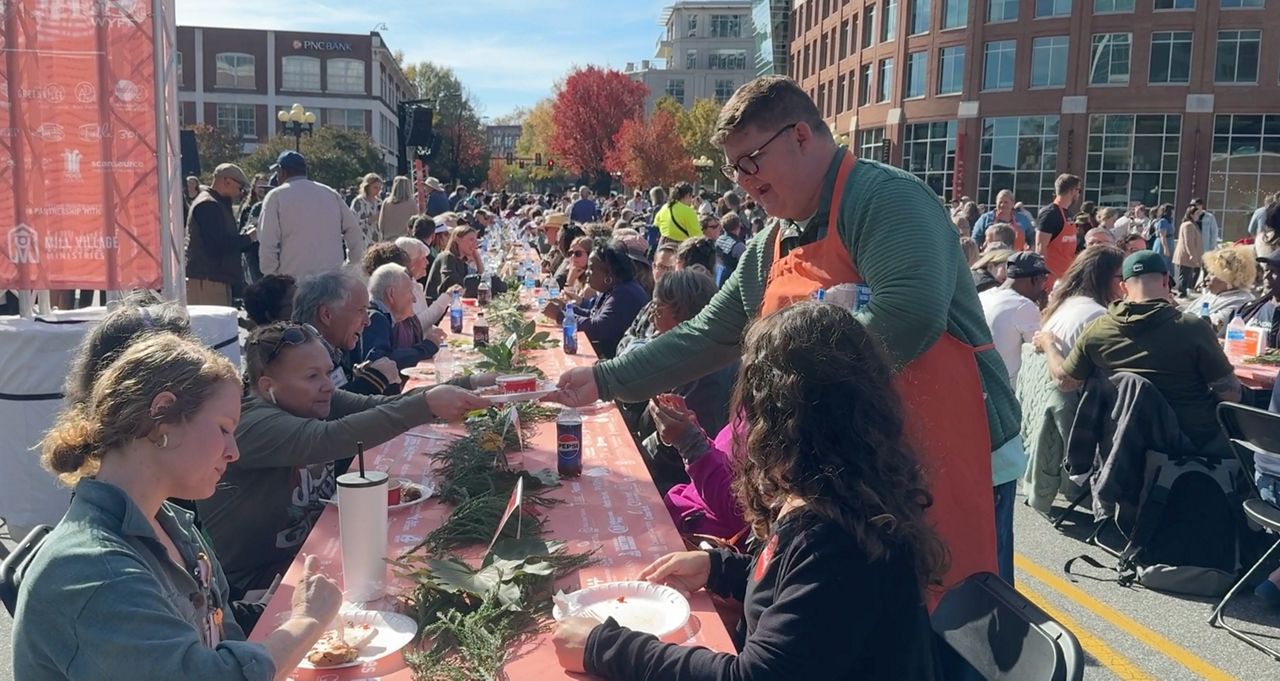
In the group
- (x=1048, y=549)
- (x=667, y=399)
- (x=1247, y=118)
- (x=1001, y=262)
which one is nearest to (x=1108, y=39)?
(x=1247, y=118)

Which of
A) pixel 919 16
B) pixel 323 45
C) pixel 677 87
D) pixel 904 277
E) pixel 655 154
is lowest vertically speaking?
pixel 904 277

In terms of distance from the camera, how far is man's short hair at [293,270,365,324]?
4199mm

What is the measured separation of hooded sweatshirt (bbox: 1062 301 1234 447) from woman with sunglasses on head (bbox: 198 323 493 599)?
331cm

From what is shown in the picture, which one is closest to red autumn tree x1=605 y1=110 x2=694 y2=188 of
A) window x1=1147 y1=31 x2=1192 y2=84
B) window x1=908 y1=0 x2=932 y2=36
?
window x1=908 y1=0 x2=932 y2=36

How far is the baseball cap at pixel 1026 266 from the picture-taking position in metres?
5.60

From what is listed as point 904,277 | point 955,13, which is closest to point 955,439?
point 904,277

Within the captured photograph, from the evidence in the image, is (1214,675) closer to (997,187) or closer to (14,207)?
(14,207)

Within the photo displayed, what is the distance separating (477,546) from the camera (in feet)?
8.05

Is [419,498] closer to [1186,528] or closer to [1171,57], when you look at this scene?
[1186,528]

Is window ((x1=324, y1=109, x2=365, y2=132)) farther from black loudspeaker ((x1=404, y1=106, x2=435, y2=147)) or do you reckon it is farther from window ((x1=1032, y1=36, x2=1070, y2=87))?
window ((x1=1032, y1=36, x2=1070, y2=87))

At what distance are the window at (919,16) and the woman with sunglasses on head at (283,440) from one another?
4038 cm

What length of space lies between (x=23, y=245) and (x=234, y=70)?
200ft

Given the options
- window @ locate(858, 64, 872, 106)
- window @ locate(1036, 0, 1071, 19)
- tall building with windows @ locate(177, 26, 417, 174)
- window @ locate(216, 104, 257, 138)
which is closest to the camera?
window @ locate(1036, 0, 1071, 19)

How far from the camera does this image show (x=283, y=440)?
2.89 meters
